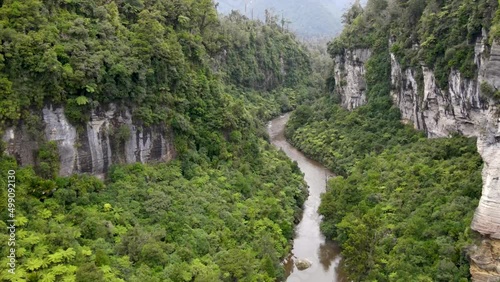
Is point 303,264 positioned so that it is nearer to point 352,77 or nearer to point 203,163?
point 203,163

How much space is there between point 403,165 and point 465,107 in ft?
20.3

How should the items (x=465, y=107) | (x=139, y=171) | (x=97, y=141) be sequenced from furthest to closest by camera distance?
(x=465, y=107) < (x=139, y=171) < (x=97, y=141)

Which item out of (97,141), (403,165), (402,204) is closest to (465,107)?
(403,165)

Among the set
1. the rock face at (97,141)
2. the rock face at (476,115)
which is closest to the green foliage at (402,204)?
the rock face at (476,115)

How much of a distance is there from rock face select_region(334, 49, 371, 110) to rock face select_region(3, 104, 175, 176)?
31549mm

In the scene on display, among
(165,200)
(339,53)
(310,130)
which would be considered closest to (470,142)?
(165,200)

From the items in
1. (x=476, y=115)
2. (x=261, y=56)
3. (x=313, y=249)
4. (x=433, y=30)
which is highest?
(x=261, y=56)

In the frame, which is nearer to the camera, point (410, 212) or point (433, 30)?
point (410, 212)

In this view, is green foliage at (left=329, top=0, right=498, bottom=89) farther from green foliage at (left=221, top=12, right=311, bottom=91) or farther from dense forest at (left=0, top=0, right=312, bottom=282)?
green foliage at (left=221, top=12, right=311, bottom=91)

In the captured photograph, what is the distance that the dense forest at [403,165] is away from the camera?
2625 cm

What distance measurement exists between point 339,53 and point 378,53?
960 centimetres

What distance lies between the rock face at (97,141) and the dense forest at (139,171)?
0.48 meters

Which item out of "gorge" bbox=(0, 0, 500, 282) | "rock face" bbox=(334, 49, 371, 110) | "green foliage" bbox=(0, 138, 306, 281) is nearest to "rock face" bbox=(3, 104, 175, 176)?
"gorge" bbox=(0, 0, 500, 282)

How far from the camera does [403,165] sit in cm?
3712
